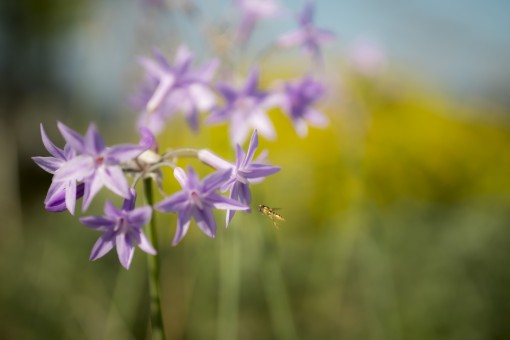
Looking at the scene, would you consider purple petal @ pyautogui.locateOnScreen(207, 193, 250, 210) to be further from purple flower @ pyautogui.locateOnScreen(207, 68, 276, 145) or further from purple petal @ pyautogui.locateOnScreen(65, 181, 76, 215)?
purple flower @ pyautogui.locateOnScreen(207, 68, 276, 145)

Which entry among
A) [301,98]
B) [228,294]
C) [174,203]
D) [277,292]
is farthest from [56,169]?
[277,292]

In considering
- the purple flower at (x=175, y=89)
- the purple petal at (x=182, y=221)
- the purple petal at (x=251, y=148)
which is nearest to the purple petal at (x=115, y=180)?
the purple petal at (x=182, y=221)

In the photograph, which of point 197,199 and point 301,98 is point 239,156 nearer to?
point 197,199

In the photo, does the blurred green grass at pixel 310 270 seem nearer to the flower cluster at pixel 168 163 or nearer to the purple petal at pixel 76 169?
the flower cluster at pixel 168 163

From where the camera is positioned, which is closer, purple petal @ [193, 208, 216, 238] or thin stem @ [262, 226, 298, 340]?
purple petal @ [193, 208, 216, 238]

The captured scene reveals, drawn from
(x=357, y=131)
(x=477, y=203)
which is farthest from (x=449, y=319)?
(x=477, y=203)

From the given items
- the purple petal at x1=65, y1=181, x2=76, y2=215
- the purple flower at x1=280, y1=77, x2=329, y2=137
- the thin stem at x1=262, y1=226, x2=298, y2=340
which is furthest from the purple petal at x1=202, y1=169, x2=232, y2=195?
the thin stem at x1=262, y1=226, x2=298, y2=340

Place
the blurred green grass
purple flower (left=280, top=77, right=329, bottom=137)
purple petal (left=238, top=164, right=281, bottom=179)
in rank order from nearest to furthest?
purple petal (left=238, top=164, right=281, bottom=179) < purple flower (left=280, top=77, right=329, bottom=137) < the blurred green grass
